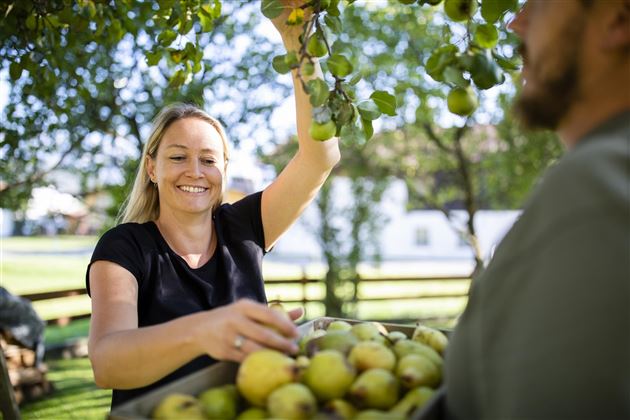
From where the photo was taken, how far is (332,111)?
163cm

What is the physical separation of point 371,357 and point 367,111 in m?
0.76

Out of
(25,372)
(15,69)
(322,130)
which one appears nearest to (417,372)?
(322,130)

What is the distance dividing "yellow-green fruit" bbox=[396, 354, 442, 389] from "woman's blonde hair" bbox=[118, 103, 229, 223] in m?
1.59

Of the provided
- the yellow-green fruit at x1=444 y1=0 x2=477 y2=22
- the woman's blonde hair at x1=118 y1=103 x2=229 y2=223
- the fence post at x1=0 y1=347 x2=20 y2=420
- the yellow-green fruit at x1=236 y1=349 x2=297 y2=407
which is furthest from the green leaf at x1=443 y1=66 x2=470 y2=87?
the fence post at x1=0 y1=347 x2=20 y2=420

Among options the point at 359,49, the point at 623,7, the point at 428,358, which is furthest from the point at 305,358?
the point at 359,49

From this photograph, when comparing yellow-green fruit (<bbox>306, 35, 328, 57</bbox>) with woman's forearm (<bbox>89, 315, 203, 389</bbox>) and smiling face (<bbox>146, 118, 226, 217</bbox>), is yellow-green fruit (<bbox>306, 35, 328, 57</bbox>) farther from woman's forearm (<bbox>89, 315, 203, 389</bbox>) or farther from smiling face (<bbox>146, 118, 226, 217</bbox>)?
smiling face (<bbox>146, 118, 226, 217</bbox>)

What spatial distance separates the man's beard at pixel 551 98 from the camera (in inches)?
47.9

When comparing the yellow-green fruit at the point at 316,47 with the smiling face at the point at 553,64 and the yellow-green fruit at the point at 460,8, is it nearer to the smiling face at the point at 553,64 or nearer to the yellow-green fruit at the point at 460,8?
the yellow-green fruit at the point at 460,8

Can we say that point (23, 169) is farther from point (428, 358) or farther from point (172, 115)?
Result: point (428, 358)

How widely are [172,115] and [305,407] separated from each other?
176 cm

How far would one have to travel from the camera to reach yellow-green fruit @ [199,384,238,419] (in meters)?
1.21

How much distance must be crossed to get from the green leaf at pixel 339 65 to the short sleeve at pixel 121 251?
40.5 inches

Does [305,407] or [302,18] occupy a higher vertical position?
[302,18]

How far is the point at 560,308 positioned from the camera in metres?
0.94
